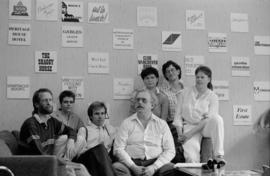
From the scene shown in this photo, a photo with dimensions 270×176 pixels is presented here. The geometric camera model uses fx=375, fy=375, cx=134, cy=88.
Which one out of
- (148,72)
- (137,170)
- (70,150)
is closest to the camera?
(137,170)

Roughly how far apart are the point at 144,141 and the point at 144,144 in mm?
29

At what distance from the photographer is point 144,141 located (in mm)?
3699

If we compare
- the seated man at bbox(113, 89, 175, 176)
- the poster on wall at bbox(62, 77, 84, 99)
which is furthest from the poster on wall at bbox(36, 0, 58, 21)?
the seated man at bbox(113, 89, 175, 176)

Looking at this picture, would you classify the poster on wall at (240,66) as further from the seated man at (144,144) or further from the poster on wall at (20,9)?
the poster on wall at (20,9)

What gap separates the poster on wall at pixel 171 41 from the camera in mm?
4859

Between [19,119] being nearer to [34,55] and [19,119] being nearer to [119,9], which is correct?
[34,55]

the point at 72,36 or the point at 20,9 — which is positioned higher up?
the point at 20,9

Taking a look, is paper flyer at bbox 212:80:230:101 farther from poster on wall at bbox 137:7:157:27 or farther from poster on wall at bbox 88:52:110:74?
poster on wall at bbox 88:52:110:74

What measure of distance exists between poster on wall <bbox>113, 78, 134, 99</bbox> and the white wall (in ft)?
0.21

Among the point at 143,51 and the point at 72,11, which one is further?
the point at 143,51

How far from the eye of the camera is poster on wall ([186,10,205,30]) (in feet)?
16.2

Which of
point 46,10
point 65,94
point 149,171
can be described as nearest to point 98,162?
point 149,171

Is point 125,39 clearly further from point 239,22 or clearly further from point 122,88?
point 239,22

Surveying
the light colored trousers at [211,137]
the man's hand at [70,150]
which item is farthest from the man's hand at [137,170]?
the light colored trousers at [211,137]
